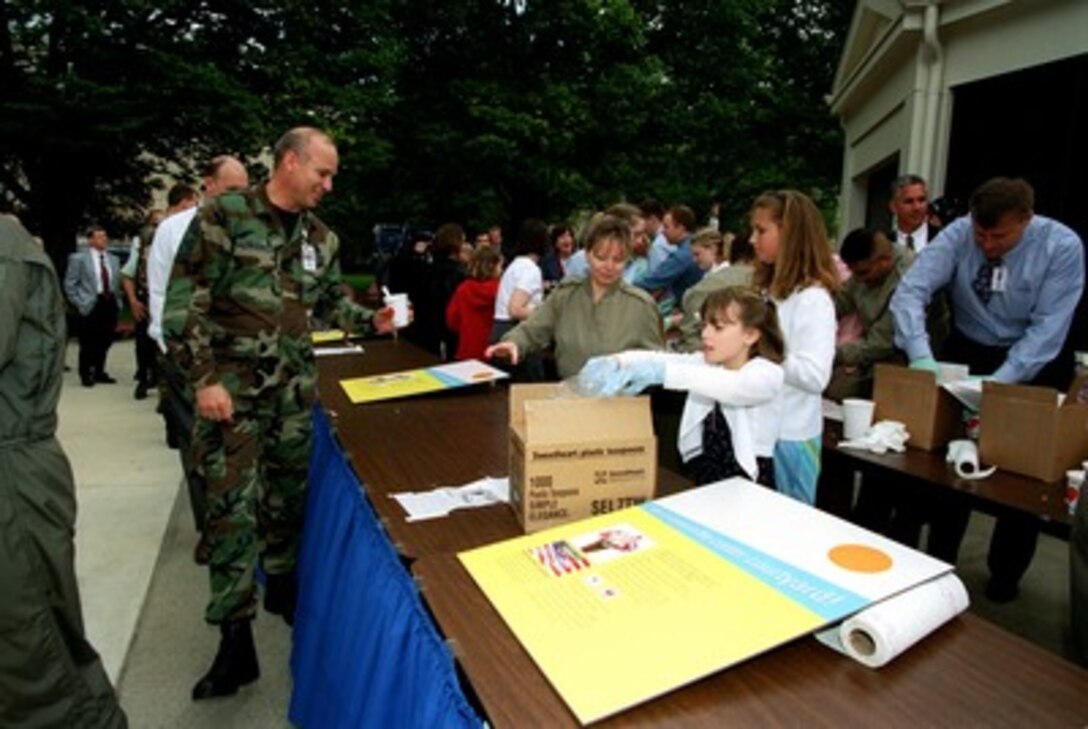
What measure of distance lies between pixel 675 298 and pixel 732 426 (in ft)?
10.9

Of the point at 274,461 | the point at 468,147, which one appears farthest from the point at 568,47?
the point at 274,461

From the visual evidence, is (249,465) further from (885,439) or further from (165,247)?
(885,439)

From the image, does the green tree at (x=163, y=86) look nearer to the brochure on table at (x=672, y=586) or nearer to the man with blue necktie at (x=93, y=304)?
the man with blue necktie at (x=93, y=304)

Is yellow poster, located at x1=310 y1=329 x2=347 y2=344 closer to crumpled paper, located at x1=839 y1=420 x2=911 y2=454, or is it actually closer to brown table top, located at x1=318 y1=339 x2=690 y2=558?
brown table top, located at x1=318 y1=339 x2=690 y2=558

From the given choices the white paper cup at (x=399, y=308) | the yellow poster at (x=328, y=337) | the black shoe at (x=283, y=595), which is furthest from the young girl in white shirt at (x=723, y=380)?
the yellow poster at (x=328, y=337)

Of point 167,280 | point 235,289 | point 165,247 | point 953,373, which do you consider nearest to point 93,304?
point 165,247

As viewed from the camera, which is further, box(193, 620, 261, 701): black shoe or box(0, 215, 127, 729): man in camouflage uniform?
box(193, 620, 261, 701): black shoe

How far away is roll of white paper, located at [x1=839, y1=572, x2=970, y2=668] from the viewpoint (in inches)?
41.4

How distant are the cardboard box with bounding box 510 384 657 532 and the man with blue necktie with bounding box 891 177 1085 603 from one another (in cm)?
147

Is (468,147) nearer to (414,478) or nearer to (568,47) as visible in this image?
(568,47)

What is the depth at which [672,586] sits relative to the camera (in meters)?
1.18

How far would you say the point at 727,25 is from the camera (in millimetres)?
13523

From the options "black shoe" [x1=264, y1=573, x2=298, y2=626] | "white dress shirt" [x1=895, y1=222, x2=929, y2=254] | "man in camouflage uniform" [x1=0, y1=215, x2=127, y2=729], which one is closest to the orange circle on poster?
"man in camouflage uniform" [x1=0, y1=215, x2=127, y2=729]

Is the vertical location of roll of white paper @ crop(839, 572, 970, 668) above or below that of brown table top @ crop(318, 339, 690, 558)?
above
